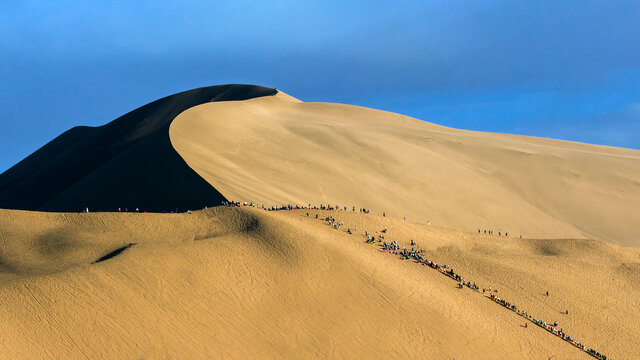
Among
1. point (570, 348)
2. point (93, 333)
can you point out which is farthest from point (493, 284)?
point (93, 333)

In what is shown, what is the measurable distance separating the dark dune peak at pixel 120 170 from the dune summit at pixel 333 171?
0.50 ft

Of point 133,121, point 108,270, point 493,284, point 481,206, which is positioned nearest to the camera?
point 108,270

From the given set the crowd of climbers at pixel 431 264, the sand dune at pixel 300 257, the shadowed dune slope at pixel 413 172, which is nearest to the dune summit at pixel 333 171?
the shadowed dune slope at pixel 413 172

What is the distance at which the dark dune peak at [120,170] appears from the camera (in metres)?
44.4

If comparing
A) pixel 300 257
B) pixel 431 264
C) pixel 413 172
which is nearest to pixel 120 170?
pixel 300 257

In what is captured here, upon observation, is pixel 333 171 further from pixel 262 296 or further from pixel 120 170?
pixel 262 296

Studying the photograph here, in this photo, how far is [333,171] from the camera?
57.2 metres

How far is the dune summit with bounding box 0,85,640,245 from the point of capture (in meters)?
48.1

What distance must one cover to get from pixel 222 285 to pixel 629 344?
19901mm

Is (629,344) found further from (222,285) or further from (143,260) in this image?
(143,260)

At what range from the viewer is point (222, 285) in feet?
Answer: 96.5

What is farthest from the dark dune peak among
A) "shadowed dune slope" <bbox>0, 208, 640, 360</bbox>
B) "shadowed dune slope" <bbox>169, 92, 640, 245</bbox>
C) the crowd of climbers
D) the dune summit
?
"shadowed dune slope" <bbox>0, 208, 640, 360</bbox>

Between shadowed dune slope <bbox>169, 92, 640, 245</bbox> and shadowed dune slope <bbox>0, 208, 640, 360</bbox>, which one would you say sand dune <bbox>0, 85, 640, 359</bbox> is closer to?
shadowed dune slope <bbox>0, 208, 640, 360</bbox>

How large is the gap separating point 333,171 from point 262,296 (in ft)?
93.9
